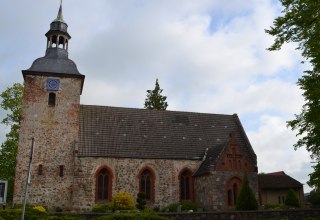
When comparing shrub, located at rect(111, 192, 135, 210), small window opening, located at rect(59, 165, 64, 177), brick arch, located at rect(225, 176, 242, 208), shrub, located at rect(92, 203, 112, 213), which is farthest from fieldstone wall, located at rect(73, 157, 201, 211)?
brick arch, located at rect(225, 176, 242, 208)

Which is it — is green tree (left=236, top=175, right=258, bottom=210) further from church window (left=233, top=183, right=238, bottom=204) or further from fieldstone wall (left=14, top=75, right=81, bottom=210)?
fieldstone wall (left=14, top=75, right=81, bottom=210)

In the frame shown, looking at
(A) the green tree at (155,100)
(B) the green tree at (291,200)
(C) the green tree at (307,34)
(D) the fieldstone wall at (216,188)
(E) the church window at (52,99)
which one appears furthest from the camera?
(A) the green tree at (155,100)

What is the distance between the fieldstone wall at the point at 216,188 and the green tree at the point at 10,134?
20017mm

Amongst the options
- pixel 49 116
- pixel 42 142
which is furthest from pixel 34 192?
pixel 49 116

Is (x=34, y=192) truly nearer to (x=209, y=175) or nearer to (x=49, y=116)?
(x=49, y=116)

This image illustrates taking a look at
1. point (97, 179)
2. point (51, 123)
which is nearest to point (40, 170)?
point (51, 123)

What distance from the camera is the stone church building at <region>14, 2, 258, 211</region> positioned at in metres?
28.3

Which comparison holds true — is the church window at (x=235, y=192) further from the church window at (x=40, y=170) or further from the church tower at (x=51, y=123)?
the church window at (x=40, y=170)

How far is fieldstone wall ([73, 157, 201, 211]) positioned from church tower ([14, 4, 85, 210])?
34.6 inches

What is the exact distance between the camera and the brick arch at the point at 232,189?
28.5 m

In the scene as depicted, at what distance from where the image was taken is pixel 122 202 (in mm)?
26703

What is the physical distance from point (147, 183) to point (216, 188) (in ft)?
19.5

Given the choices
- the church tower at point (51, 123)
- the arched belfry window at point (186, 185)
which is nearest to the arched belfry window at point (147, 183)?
the arched belfry window at point (186, 185)

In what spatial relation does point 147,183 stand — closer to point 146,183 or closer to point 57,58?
point 146,183
